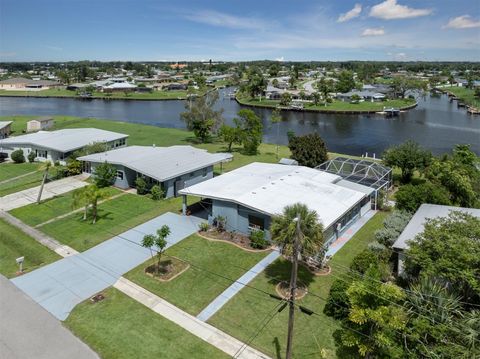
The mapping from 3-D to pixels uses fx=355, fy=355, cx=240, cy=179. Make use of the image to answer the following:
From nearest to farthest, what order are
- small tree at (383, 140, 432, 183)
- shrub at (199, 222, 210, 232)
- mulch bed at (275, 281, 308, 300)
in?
mulch bed at (275, 281, 308, 300)
shrub at (199, 222, 210, 232)
small tree at (383, 140, 432, 183)

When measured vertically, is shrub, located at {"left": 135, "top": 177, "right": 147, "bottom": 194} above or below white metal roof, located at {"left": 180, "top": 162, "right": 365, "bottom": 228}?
below

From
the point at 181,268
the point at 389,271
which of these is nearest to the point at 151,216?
the point at 181,268

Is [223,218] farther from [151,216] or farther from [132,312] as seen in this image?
[132,312]

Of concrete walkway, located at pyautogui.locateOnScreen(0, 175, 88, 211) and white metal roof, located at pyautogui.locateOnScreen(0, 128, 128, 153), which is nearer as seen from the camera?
concrete walkway, located at pyautogui.locateOnScreen(0, 175, 88, 211)

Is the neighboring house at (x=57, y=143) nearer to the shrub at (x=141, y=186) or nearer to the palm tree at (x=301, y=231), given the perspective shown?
the shrub at (x=141, y=186)

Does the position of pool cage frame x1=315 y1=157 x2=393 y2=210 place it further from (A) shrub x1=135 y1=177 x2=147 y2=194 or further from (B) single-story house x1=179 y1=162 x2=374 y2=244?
(A) shrub x1=135 y1=177 x2=147 y2=194

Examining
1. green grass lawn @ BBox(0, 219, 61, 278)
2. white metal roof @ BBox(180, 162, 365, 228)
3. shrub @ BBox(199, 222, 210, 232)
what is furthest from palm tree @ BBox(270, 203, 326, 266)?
green grass lawn @ BBox(0, 219, 61, 278)
